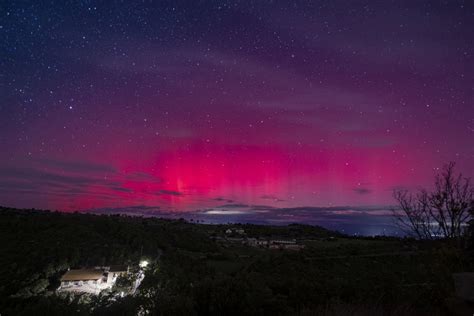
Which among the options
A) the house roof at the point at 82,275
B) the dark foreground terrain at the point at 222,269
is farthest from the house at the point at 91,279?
the dark foreground terrain at the point at 222,269

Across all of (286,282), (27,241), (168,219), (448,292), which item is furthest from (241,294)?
(168,219)

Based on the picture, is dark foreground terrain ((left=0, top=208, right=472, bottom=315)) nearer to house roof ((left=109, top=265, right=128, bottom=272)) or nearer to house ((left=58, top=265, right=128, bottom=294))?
house ((left=58, top=265, right=128, bottom=294))

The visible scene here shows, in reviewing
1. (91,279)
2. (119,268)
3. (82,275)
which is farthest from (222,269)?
(82,275)

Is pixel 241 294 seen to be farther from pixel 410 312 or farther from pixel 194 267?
pixel 194 267

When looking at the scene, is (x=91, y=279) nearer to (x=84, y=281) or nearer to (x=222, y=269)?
(x=84, y=281)

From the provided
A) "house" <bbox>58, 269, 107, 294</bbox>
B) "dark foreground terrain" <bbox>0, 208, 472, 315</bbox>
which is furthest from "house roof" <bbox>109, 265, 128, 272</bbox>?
"dark foreground terrain" <bbox>0, 208, 472, 315</bbox>
